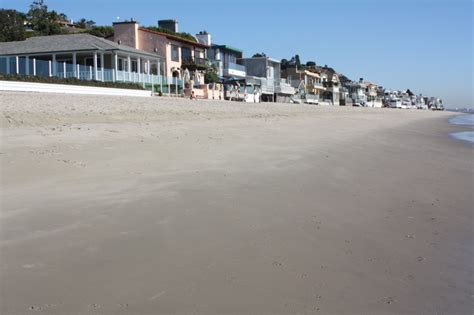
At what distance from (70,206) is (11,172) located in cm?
211

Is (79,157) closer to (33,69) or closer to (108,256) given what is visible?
(108,256)

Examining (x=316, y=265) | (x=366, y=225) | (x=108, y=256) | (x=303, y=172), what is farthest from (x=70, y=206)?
(x=303, y=172)

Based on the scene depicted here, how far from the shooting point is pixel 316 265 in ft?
13.8

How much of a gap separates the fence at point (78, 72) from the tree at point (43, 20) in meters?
34.2

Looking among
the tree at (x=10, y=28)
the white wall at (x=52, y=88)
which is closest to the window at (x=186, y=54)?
the tree at (x=10, y=28)

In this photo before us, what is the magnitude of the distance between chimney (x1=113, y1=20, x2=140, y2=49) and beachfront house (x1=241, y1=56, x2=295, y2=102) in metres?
24.9

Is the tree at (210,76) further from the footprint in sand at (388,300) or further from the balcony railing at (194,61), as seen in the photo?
the footprint in sand at (388,300)

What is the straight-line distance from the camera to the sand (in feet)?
11.6

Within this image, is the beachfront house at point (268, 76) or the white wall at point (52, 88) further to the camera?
the beachfront house at point (268, 76)

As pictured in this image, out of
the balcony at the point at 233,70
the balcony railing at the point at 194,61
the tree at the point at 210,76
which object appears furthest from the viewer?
the balcony at the point at 233,70

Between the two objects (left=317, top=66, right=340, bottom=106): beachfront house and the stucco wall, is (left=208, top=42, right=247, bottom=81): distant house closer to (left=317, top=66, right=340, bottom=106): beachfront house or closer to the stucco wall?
the stucco wall

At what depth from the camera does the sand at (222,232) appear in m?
3.54

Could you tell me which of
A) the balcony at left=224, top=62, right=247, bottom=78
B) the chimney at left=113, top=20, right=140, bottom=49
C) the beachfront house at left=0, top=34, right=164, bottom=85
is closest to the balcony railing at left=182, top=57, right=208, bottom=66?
the beachfront house at left=0, top=34, right=164, bottom=85

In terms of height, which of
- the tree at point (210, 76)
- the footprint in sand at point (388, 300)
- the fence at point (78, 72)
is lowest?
the footprint in sand at point (388, 300)
